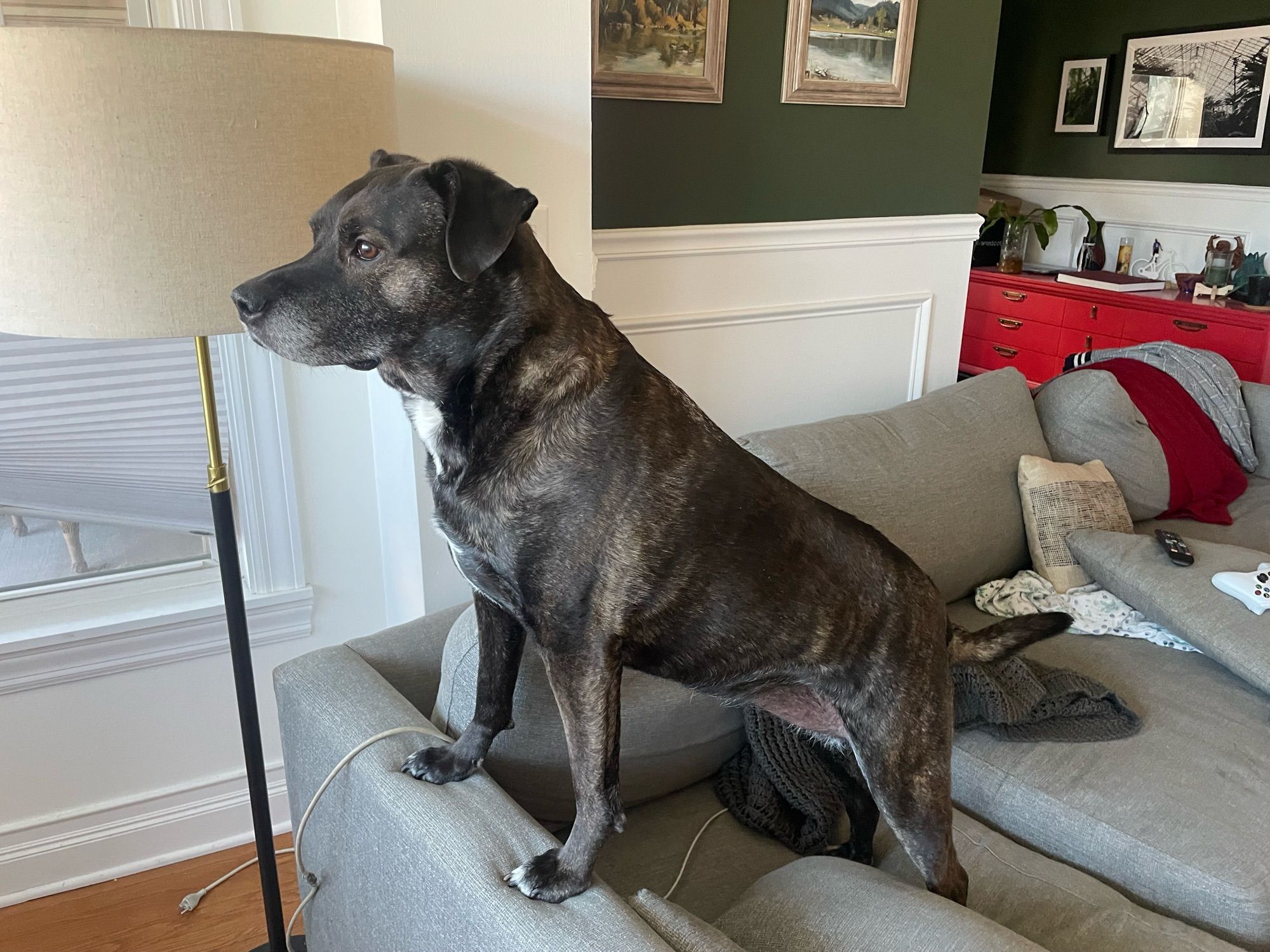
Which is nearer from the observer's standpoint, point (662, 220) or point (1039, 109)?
point (662, 220)

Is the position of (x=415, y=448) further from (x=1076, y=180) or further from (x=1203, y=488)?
(x=1076, y=180)

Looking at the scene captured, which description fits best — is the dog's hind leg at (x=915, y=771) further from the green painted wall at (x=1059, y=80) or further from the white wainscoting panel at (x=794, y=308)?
the green painted wall at (x=1059, y=80)

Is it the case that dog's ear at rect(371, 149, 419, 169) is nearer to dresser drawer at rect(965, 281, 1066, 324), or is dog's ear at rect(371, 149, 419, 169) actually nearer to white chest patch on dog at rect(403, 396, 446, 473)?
white chest patch on dog at rect(403, 396, 446, 473)

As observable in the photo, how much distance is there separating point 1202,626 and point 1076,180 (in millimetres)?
4462

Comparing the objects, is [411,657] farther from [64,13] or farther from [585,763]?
[64,13]

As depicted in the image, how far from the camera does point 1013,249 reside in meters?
5.56

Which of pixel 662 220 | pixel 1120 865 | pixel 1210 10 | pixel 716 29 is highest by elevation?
pixel 1210 10

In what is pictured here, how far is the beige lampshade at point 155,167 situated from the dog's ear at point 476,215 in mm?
194

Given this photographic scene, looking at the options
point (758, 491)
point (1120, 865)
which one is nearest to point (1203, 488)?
point (1120, 865)

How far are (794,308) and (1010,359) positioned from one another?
11.3 feet

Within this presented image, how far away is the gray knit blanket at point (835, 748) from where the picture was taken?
5.31 feet

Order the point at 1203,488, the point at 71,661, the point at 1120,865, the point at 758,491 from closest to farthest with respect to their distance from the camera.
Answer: the point at 758,491, the point at 1120,865, the point at 71,661, the point at 1203,488

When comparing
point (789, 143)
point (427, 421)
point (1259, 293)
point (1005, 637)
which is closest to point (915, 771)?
point (1005, 637)

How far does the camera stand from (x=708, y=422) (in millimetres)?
1237
